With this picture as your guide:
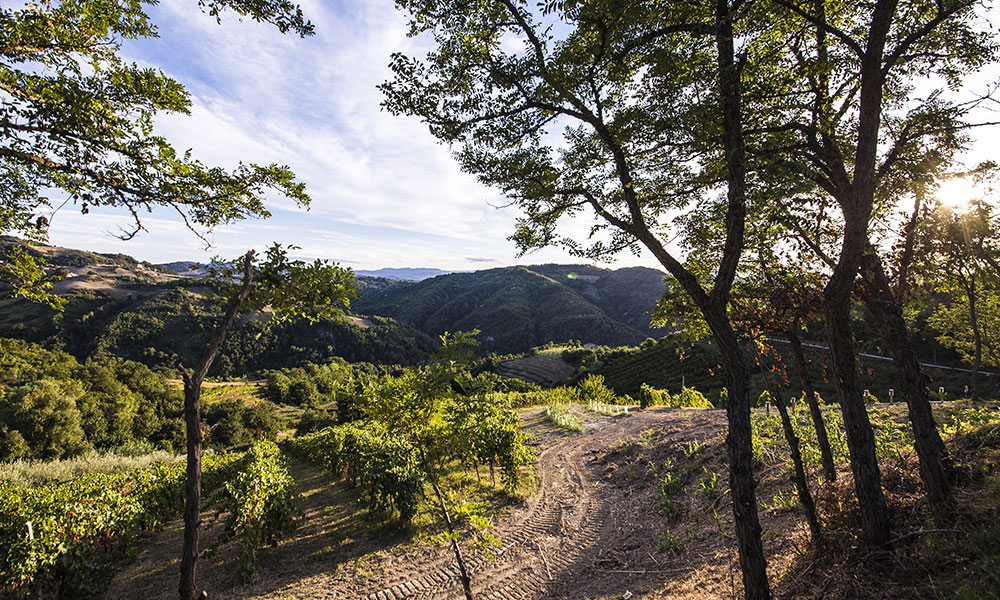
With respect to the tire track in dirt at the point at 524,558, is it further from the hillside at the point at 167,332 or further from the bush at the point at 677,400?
the hillside at the point at 167,332

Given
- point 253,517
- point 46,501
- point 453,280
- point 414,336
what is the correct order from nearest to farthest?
1. point 46,501
2. point 253,517
3. point 414,336
4. point 453,280

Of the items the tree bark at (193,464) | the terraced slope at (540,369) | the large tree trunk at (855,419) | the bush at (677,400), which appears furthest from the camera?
the terraced slope at (540,369)

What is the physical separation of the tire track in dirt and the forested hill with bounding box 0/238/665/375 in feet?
170

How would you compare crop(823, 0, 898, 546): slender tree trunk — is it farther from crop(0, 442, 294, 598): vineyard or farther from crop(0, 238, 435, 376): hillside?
crop(0, 238, 435, 376): hillside

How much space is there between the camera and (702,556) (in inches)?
207

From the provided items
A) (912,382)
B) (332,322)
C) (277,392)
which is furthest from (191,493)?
(277,392)

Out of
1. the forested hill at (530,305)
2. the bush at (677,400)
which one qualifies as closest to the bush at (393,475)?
the bush at (677,400)

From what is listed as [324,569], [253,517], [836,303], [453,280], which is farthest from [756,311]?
[453,280]

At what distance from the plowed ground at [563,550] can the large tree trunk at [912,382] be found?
1435mm

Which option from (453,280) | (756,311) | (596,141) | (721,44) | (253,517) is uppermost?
(453,280)

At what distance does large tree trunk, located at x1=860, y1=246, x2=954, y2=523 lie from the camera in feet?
11.9

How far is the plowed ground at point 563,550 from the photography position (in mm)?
5207

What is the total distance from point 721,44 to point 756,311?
3.30 meters

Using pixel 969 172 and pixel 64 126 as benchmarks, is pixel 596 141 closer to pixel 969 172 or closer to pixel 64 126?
pixel 969 172
